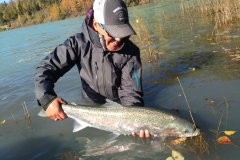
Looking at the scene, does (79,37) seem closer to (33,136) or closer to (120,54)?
(120,54)

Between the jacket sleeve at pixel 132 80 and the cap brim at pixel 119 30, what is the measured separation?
83 cm

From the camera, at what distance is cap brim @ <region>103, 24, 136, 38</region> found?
10.4 feet

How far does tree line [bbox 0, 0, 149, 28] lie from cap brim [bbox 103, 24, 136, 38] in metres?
40.4

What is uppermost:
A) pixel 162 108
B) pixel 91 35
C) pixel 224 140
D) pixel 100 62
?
pixel 91 35

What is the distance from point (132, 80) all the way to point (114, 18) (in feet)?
3.77

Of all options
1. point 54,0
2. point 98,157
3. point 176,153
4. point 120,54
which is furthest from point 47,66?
point 54,0

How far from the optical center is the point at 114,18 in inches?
127

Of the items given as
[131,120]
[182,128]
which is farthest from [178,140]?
[131,120]

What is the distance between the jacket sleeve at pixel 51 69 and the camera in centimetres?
320

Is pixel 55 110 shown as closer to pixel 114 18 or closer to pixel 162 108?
pixel 114 18

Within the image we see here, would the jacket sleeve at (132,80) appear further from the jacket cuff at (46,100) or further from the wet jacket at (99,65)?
the jacket cuff at (46,100)

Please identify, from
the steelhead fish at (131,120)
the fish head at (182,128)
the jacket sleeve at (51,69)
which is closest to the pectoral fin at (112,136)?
the steelhead fish at (131,120)

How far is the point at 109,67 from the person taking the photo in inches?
153

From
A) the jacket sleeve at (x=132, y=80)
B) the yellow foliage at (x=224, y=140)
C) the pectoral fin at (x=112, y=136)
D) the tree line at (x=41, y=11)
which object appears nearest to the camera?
the yellow foliage at (x=224, y=140)
